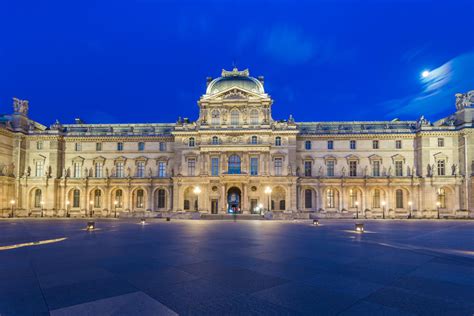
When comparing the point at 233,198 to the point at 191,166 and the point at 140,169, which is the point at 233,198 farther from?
the point at 140,169

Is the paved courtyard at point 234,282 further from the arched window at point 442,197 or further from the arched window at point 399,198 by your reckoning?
the arched window at point 442,197

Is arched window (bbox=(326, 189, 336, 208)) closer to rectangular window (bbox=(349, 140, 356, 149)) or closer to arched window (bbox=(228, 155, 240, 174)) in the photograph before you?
rectangular window (bbox=(349, 140, 356, 149))

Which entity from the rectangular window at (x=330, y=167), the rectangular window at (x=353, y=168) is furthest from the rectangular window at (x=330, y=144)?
the rectangular window at (x=353, y=168)

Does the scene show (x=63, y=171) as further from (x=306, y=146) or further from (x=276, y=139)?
(x=306, y=146)

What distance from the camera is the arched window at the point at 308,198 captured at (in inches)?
2391

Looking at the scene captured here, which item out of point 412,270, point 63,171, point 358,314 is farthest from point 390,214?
point 63,171

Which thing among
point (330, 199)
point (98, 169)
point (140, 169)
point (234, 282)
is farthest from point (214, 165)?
point (234, 282)

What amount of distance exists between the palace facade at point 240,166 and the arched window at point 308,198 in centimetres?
23

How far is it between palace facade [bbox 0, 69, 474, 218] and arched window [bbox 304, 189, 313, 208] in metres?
0.23

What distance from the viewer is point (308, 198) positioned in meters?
61.0

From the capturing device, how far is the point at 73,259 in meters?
12.8

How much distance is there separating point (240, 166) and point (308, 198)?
15522 mm

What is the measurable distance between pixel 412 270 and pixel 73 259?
43.8 feet

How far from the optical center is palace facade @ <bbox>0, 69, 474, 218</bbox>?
2239 inches
